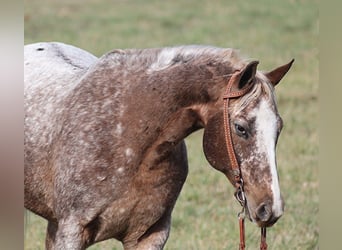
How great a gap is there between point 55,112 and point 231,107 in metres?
1.01

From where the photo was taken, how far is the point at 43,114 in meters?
4.53

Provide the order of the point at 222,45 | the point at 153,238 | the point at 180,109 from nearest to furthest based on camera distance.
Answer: the point at 180,109, the point at 153,238, the point at 222,45

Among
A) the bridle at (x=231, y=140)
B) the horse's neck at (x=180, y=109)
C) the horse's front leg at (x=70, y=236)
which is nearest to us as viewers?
the bridle at (x=231, y=140)

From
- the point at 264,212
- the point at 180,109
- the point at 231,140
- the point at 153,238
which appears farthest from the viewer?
the point at 153,238

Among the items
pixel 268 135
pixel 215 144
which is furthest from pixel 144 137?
pixel 268 135

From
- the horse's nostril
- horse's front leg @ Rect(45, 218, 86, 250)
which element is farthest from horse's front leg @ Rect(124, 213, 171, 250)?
the horse's nostril

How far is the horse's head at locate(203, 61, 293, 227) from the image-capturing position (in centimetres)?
375

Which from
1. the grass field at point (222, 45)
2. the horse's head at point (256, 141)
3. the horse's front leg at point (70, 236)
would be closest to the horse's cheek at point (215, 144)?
the horse's head at point (256, 141)

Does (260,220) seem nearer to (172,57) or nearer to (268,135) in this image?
(268,135)

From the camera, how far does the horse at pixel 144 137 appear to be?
A: 151 inches

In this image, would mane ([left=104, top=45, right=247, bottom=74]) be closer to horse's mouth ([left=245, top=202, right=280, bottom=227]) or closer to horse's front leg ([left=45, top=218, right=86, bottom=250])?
horse's mouth ([left=245, top=202, right=280, bottom=227])

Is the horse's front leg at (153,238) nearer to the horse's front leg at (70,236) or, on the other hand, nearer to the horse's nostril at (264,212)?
the horse's front leg at (70,236)

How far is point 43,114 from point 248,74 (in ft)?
3.96

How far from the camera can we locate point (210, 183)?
727 centimetres
